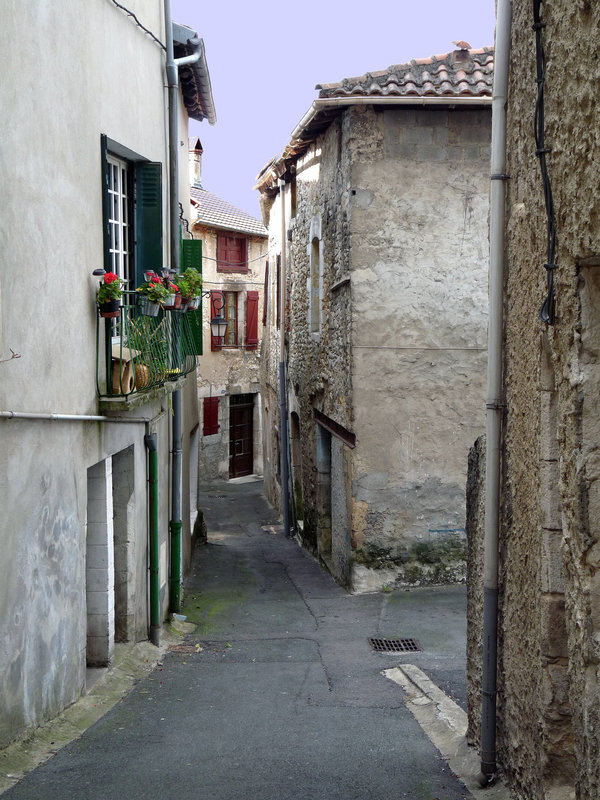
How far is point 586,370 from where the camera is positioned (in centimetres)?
341

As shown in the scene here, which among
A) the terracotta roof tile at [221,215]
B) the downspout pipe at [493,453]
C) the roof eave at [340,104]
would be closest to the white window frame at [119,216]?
the roof eave at [340,104]

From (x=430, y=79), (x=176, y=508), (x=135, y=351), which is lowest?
(x=176, y=508)

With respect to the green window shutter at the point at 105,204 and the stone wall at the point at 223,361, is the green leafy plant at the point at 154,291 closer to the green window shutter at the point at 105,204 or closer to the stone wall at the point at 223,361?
the green window shutter at the point at 105,204

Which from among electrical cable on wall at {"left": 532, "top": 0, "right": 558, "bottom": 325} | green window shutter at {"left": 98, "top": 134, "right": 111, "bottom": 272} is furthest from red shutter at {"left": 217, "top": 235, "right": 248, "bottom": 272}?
electrical cable on wall at {"left": 532, "top": 0, "right": 558, "bottom": 325}

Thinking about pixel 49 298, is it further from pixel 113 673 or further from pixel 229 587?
pixel 229 587

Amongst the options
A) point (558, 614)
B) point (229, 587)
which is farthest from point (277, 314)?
point (558, 614)

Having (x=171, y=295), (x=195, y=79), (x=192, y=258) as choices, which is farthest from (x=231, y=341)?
(x=171, y=295)

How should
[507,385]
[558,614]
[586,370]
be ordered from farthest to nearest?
[507,385]
[558,614]
[586,370]

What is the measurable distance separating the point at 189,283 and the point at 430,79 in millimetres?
4476

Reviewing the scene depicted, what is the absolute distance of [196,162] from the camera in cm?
2797

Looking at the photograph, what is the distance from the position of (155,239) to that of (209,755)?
17.0ft

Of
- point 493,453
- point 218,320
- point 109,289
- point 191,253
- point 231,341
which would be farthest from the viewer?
point 231,341

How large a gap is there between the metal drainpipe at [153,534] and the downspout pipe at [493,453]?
4.57 meters

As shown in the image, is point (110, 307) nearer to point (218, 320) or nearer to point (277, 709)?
point (277, 709)
